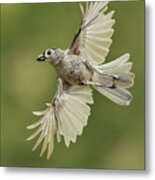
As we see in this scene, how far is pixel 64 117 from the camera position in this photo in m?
2.14

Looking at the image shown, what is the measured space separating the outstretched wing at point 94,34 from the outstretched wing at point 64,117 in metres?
0.13

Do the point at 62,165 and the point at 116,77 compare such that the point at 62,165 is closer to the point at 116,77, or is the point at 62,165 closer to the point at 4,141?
the point at 4,141

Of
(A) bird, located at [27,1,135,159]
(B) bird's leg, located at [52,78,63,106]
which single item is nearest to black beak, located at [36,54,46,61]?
(A) bird, located at [27,1,135,159]

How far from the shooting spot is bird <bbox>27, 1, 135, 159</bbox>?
2094 mm

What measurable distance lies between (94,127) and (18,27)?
0.50 meters

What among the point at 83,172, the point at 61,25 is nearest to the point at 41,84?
the point at 61,25

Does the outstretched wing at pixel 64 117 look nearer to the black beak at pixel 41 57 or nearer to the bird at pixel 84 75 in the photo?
the bird at pixel 84 75

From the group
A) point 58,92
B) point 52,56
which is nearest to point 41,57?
point 52,56

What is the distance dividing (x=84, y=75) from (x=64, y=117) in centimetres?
18

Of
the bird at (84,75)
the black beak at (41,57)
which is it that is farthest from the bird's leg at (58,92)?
the black beak at (41,57)

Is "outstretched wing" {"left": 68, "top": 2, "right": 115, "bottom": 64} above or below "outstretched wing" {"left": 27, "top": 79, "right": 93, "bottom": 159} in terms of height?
above

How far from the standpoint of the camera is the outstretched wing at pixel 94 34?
82.6 inches

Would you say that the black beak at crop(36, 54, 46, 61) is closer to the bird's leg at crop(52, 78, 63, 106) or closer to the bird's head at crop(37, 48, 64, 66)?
the bird's head at crop(37, 48, 64, 66)

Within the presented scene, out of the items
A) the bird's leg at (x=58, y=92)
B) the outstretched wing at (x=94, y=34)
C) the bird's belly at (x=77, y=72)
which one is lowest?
the bird's leg at (x=58, y=92)
